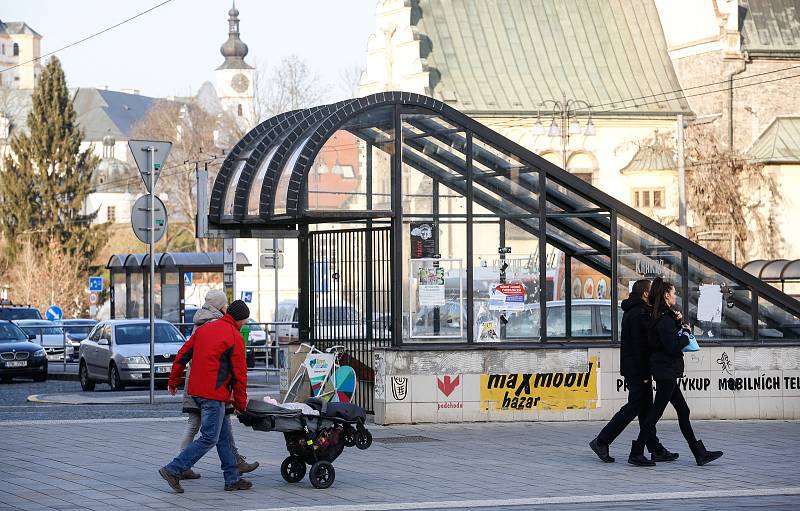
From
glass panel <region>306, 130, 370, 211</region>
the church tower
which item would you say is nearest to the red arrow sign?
glass panel <region>306, 130, 370, 211</region>

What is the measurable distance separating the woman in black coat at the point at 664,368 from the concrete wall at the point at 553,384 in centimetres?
410

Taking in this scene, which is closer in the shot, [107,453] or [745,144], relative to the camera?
[107,453]

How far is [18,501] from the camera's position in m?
11.4

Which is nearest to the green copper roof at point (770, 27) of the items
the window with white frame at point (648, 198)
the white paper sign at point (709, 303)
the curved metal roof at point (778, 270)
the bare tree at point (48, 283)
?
the window with white frame at point (648, 198)

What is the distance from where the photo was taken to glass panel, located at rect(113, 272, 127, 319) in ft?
150

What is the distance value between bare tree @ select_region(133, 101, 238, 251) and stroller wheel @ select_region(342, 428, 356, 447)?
83842 millimetres

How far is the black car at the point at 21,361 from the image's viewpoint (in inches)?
1331

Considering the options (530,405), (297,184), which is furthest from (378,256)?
(530,405)


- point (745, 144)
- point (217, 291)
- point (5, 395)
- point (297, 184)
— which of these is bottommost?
point (5, 395)

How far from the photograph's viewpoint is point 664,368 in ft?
45.8

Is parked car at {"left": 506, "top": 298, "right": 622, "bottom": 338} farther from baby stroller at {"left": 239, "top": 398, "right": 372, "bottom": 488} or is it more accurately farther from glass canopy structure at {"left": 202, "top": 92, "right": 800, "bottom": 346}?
baby stroller at {"left": 239, "top": 398, "right": 372, "bottom": 488}

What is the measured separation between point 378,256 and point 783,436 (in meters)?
5.35

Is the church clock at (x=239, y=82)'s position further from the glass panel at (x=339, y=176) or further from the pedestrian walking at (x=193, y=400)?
the pedestrian walking at (x=193, y=400)

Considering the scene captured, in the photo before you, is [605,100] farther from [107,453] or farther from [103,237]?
[107,453]
